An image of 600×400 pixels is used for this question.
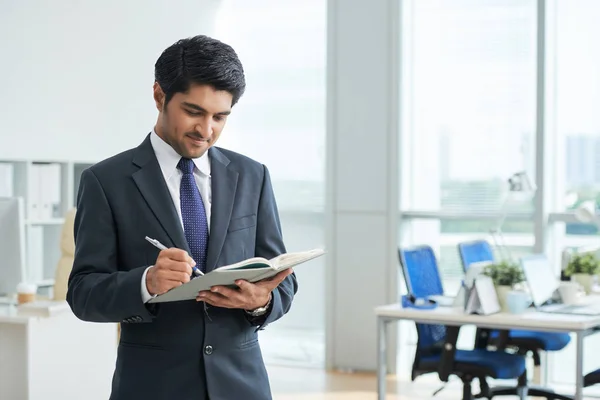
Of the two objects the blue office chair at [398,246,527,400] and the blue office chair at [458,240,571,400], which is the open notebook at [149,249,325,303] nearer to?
the blue office chair at [398,246,527,400]

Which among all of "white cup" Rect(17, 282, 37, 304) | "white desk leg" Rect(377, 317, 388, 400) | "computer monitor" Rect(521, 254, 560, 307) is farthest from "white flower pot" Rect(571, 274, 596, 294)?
"white cup" Rect(17, 282, 37, 304)

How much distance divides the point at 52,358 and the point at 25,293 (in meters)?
0.37

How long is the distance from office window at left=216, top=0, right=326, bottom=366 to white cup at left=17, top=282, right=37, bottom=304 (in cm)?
331

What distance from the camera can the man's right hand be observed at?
169 cm

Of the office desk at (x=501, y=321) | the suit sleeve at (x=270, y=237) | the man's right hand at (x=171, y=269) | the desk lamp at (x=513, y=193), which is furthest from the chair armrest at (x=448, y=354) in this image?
the man's right hand at (x=171, y=269)

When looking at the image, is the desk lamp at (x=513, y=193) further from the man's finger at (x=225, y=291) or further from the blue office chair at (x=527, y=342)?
the man's finger at (x=225, y=291)

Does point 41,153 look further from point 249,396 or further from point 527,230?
point 249,396

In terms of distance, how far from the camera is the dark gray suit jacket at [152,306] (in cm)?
183

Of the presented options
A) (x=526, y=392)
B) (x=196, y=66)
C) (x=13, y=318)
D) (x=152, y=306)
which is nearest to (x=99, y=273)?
(x=152, y=306)

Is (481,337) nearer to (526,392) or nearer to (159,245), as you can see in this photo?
(526,392)

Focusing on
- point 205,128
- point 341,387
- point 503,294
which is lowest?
point 341,387

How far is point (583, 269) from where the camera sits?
5770mm

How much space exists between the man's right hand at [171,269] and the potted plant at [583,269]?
4.46 m

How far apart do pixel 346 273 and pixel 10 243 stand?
3.41 meters
